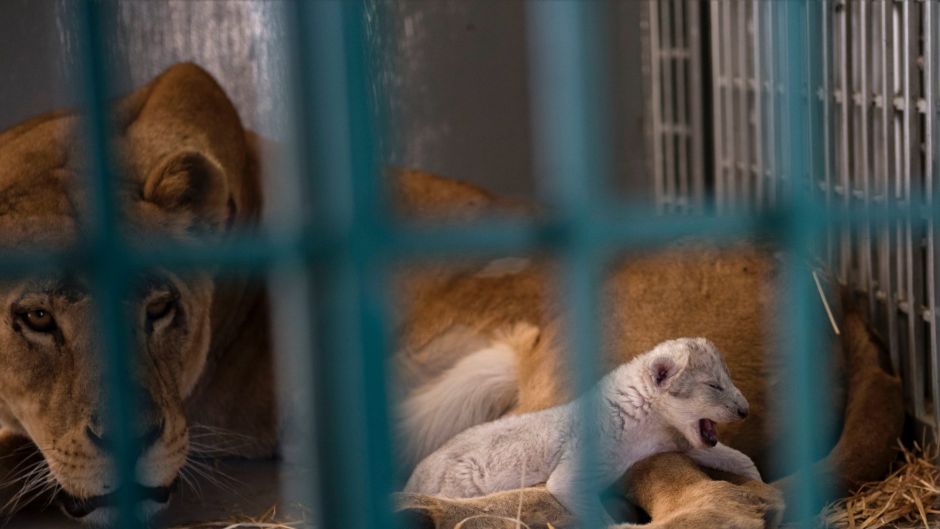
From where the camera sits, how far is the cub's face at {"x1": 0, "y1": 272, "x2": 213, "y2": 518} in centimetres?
204

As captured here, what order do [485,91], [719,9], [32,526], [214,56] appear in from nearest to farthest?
1. [32,526]
2. [214,56]
3. [719,9]
4. [485,91]

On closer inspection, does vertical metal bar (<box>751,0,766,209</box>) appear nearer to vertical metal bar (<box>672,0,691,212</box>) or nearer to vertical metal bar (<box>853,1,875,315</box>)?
vertical metal bar (<box>672,0,691,212</box>)

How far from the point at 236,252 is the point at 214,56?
2607mm

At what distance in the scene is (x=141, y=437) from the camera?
1996mm

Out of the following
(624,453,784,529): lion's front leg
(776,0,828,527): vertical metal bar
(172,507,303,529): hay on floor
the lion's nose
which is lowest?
(172,507,303,529): hay on floor

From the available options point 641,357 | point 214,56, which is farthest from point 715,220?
point 214,56

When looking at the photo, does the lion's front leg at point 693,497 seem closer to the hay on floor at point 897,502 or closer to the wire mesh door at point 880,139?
the hay on floor at point 897,502

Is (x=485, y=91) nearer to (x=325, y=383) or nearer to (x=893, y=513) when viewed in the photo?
(x=893, y=513)

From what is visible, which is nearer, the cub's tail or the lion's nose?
the lion's nose

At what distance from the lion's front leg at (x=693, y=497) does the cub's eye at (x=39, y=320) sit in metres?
1.02

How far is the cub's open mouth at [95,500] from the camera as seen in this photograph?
7.38 ft

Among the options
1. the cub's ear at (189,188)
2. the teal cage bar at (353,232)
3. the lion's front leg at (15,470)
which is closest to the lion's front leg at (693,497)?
the cub's ear at (189,188)

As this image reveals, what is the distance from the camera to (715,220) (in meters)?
1.17

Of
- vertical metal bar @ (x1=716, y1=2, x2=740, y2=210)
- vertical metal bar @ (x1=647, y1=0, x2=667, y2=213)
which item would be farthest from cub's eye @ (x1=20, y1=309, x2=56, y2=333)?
vertical metal bar @ (x1=647, y1=0, x2=667, y2=213)
